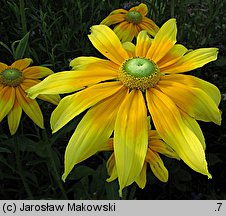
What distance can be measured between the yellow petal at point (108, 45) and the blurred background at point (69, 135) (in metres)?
0.32

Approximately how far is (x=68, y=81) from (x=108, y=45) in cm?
17

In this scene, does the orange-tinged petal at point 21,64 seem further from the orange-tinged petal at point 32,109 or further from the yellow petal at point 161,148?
the yellow petal at point 161,148

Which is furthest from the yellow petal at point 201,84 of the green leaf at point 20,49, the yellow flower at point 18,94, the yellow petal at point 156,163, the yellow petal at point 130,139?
the green leaf at point 20,49

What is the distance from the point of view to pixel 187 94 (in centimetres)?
96

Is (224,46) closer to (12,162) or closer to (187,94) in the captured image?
(12,162)

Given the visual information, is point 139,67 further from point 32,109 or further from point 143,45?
point 32,109

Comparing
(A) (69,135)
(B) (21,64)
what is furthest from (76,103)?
(A) (69,135)

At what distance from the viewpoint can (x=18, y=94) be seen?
4.31ft

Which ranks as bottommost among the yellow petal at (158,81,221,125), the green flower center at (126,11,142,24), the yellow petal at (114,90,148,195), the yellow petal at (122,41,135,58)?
the yellow petal at (114,90,148,195)

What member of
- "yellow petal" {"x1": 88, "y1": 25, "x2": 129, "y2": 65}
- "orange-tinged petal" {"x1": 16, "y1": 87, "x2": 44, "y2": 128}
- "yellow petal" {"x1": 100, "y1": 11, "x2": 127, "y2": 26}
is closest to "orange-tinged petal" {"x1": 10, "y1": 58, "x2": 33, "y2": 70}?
"orange-tinged petal" {"x1": 16, "y1": 87, "x2": 44, "y2": 128}

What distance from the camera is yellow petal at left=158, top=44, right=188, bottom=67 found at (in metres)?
1.08

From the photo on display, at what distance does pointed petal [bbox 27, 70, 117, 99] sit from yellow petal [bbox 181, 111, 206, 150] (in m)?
0.18

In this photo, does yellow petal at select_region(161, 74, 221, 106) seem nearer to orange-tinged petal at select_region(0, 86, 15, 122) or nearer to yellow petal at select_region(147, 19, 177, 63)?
yellow petal at select_region(147, 19, 177, 63)

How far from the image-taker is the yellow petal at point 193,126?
3.08 ft
